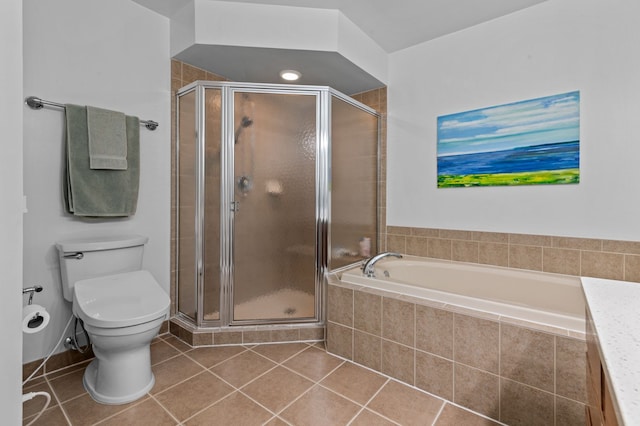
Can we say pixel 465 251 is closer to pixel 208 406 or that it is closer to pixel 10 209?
pixel 208 406

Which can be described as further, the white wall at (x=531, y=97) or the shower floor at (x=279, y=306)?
the shower floor at (x=279, y=306)

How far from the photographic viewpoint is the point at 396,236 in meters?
2.81

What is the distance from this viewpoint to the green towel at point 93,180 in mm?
1855

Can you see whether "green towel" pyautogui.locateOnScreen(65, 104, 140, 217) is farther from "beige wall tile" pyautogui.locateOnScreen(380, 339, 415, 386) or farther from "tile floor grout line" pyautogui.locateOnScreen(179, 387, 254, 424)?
"beige wall tile" pyautogui.locateOnScreen(380, 339, 415, 386)

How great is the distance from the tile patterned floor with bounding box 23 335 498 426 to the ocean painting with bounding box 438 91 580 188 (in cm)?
155

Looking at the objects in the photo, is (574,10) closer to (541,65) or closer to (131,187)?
(541,65)

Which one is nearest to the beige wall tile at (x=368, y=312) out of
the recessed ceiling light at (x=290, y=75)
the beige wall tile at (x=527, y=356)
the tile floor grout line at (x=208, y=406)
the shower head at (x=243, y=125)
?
the beige wall tile at (x=527, y=356)

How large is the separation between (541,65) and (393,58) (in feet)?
3.78

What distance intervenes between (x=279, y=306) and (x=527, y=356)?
1523 millimetres

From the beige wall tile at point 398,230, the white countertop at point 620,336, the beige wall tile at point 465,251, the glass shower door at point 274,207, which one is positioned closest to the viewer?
the white countertop at point 620,336

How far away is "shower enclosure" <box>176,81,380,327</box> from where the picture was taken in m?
2.22

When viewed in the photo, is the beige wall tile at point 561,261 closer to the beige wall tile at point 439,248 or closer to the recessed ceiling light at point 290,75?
the beige wall tile at point 439,248

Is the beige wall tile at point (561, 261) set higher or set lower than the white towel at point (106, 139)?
lower

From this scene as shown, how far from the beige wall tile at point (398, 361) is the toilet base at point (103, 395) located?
1.30 meters
